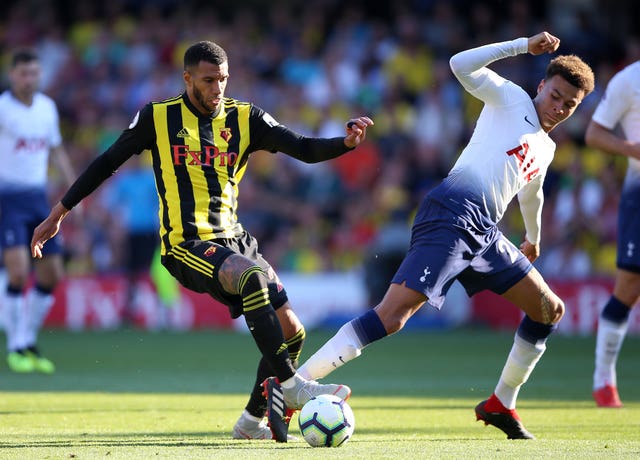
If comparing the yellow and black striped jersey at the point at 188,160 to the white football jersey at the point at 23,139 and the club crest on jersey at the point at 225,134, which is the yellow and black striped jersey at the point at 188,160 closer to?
the club crest on jersey at the point at 225,134

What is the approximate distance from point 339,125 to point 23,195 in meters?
7.63

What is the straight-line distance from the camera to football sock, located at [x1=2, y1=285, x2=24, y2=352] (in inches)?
452

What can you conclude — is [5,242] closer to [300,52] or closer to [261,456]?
[261,456]

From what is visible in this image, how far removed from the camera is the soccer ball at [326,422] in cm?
620

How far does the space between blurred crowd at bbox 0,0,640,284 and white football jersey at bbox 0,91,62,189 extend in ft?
16.0

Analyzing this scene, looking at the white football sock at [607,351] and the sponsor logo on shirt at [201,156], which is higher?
the sponsor logo on shirt at [201,156]

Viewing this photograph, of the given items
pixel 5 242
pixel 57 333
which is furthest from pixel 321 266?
pixel 5 242

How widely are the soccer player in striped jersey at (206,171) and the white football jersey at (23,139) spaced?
4843 millimetres

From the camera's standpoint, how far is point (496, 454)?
5980 millimetres

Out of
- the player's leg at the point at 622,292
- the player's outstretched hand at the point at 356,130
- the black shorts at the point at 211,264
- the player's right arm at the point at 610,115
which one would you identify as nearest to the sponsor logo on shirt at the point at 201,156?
the black shorts at the point at 211,264

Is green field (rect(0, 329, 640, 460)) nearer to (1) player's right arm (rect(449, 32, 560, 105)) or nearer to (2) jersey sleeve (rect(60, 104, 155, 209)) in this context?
(2) jersey sleeve (rect(60, 104, 155, 209))

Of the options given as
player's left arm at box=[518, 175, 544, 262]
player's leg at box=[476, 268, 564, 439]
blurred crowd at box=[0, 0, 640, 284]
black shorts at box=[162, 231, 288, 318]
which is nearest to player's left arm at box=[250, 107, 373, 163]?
black shorts at box=[162, 231, 288, 318]

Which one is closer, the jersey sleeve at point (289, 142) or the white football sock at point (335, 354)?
the white football sock at point (335, 354)

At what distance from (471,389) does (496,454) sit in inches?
147
